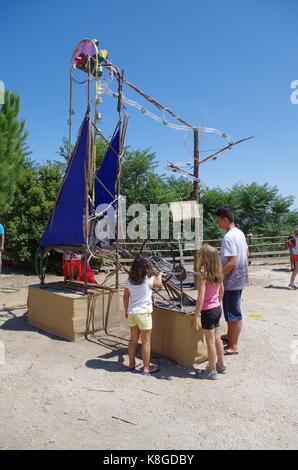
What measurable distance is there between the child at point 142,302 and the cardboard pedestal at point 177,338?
0.33 meters

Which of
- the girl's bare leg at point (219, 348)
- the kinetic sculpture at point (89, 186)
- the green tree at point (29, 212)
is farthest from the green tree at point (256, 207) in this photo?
the girl's bare leg at point (219, 348)

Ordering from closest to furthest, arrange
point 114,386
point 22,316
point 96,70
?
point 114,386 → point 96,70 → point 22,316

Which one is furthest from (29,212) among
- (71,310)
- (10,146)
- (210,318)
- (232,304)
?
(210,318)

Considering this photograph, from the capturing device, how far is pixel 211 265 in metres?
3.42

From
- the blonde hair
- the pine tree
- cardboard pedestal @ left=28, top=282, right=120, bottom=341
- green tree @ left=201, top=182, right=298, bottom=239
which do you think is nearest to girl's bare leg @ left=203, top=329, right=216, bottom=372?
the blonde hair

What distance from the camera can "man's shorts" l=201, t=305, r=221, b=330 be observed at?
343 centimetres

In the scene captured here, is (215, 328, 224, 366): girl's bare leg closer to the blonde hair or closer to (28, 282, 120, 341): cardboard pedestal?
the blonde hair

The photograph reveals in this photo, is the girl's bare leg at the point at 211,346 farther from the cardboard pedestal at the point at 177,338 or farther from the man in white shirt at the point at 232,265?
the man in white shirt at the point at 232,265

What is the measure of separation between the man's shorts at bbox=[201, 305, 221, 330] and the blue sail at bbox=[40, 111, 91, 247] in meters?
1.99
